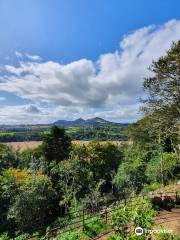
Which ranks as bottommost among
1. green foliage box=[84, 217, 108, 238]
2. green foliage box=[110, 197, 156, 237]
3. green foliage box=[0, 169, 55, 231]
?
green foliage box=[0, 169, 55, 231]

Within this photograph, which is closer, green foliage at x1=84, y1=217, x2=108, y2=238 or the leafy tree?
green foliage at x1=84, y1=217, x2=108, y2=238

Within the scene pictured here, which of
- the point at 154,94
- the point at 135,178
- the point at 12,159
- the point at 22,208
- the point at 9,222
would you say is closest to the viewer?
the point at 154,94

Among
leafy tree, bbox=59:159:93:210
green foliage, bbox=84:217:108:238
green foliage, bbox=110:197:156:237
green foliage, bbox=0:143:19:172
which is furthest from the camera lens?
green foliage, bbox=0:143:19:172

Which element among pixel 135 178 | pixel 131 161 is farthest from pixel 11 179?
pixel 131 161

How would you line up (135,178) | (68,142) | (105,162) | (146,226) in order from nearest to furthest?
(146,226), (135,178), (68,142), (105,162)

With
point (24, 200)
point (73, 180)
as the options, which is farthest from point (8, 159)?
point (24, 200)

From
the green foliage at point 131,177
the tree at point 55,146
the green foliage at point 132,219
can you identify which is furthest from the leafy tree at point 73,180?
the green foliage at point 132,219

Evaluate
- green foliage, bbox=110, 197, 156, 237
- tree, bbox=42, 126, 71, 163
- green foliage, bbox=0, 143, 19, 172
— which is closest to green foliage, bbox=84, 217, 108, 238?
green foliage, bbox=110, 197, 156, 237

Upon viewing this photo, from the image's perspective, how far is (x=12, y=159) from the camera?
66.8m

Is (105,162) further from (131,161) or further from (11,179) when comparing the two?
(11,179)

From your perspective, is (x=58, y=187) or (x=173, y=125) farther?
(x=58, y=187)

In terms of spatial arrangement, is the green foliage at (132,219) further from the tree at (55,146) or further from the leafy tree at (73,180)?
the tree at (55,146)

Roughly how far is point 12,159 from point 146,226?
5869 cm

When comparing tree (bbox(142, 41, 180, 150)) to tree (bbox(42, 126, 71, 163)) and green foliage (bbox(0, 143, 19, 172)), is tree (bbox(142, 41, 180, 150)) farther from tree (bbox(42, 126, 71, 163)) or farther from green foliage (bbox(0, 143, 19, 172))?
green foliage (bbox(0, 143, 19, 172))
